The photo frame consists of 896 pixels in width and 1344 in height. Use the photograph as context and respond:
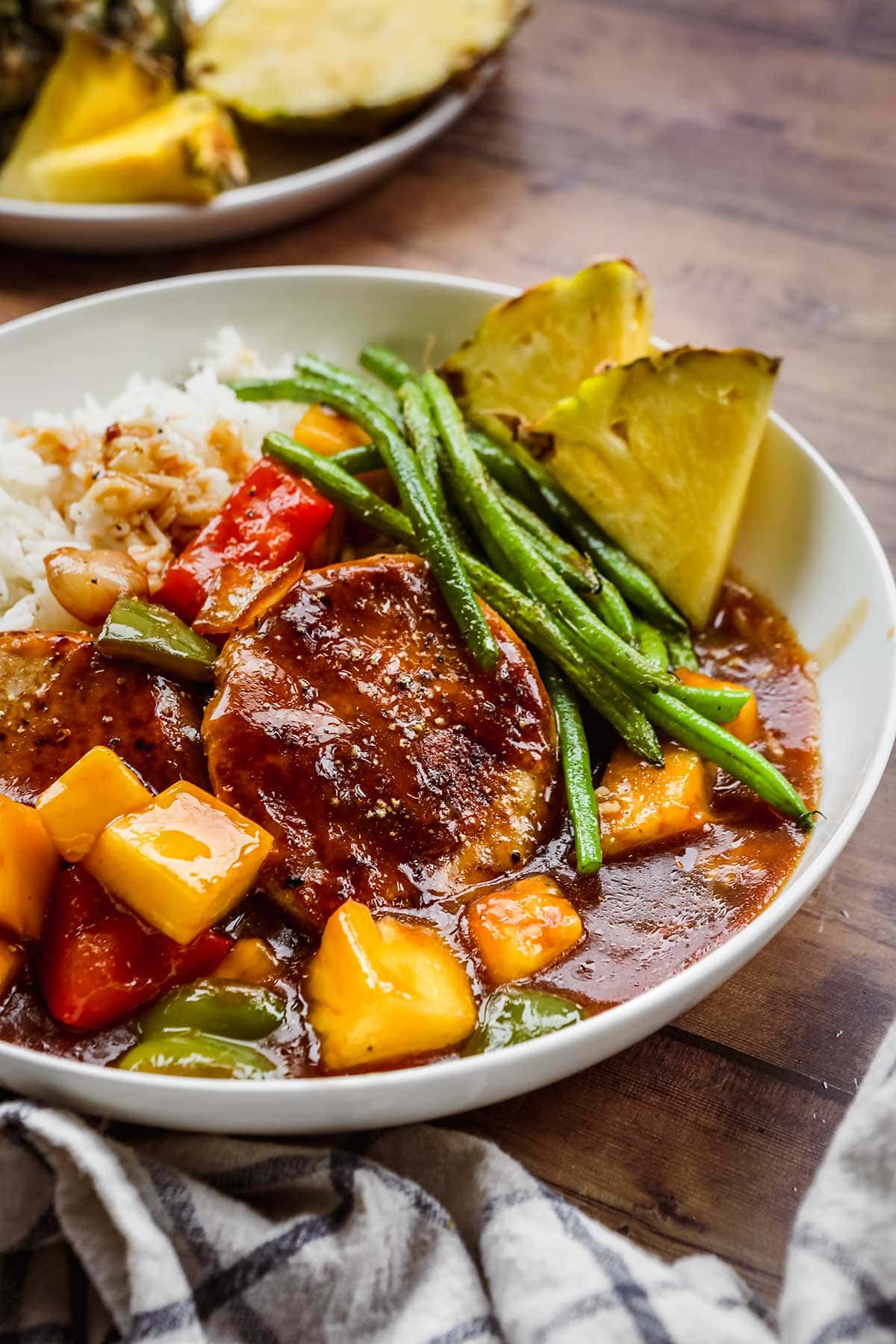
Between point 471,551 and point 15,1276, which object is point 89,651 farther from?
point 15,1276

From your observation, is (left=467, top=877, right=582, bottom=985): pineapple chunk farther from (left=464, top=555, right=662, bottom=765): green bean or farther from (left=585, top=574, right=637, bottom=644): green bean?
(left=585, top=574, right=637, bottom=644): green bean

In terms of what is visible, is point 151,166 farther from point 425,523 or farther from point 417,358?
point 425,523

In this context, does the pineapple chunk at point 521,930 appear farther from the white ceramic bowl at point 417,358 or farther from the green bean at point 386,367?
the green bean at point 386,367

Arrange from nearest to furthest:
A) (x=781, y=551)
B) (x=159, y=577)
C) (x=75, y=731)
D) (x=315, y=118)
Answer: (x=75, y=731) < (x=159, y=577) < (x=781, y=551) < (x=315, y=118)

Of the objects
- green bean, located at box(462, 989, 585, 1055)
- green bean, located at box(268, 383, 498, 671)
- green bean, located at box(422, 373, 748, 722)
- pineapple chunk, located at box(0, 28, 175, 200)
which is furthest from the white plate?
green bean, located at box(462, 989, 585, 1055)

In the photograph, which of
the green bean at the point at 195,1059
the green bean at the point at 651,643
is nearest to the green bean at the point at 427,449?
the green bean at the point at 651,643

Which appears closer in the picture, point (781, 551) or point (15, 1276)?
point (15, 1276)

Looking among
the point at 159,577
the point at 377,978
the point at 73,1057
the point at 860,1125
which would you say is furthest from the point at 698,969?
the point at 159,577
